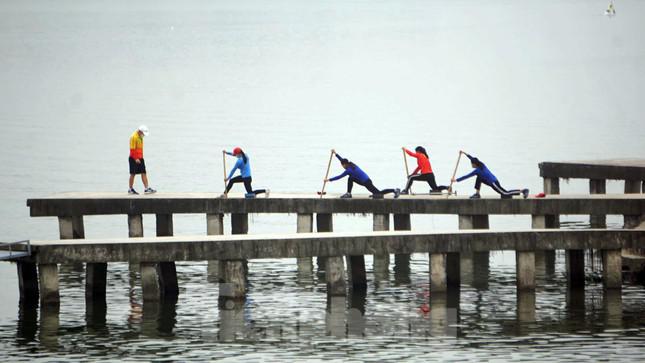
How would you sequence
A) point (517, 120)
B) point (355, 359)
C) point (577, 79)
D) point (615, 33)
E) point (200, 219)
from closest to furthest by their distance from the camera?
point (355, 359)
point (200, 219)
point (517, 120)
point (577, 79)
point (615, 33)

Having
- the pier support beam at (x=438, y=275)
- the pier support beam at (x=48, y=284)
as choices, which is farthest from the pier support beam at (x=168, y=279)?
the pier support beam at (x=438, y=275)

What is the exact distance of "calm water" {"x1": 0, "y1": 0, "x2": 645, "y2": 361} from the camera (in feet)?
104

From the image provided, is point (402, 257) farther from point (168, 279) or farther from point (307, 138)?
point (307, 138)

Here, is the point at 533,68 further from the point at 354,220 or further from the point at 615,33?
the point at 354,220

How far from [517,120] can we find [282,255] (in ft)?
246

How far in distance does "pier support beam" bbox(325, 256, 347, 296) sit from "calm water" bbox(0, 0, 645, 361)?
382 mm

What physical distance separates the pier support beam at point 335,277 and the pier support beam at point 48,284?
6128mm

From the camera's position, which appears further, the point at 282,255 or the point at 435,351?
the point at 282,255

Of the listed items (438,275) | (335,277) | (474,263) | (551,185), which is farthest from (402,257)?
(551,185)


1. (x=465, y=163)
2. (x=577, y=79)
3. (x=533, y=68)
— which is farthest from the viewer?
(x=533, y=68)

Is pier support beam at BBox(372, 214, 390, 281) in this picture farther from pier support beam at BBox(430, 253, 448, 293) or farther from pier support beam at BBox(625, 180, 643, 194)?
pier support beam at BBox(625, 180, 643, 194)

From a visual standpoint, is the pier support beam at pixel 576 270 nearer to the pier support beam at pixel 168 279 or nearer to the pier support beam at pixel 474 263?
the pier support beam at pixel 474 263

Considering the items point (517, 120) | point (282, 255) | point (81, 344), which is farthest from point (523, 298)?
point (517, 120)

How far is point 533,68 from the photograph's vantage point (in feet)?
477
